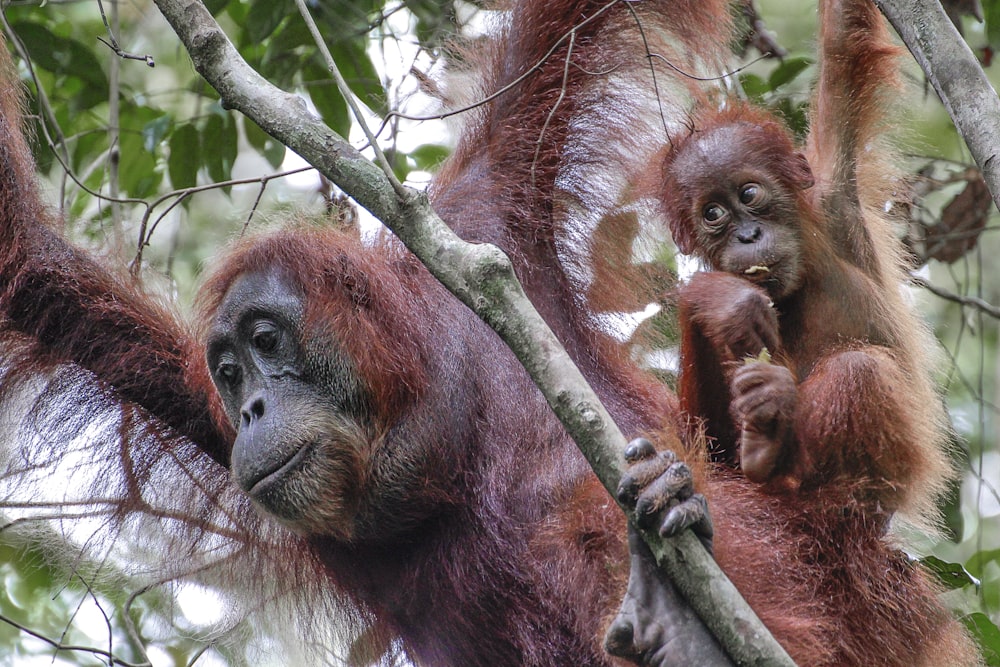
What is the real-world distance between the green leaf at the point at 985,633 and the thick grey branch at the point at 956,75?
1.87 metres

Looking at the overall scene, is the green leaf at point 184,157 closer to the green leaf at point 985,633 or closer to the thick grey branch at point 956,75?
the thick grey branch at point 956,75

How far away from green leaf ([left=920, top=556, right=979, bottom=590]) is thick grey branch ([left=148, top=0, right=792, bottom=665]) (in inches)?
72.9

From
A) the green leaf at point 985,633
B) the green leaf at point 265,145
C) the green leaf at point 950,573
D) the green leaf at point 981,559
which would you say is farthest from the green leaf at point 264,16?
the green leaf at point 981,559

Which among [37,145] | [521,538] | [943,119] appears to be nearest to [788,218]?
[521,538]

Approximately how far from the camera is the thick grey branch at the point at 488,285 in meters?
2.25

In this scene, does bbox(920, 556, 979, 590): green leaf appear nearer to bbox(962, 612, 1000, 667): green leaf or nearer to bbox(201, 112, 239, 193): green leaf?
bbox(962, 612, 1000, 667): green leaf

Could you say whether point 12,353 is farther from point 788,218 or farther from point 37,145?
point 788,218

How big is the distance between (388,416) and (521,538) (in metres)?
0.55

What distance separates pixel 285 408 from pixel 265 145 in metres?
2.40

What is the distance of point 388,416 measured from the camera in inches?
135

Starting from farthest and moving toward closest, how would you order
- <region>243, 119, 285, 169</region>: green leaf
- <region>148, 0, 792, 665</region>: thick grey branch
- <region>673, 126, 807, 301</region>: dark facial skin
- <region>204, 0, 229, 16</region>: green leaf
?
<region>243, 119, 285, 169</region>: green leaf, <region>204, 0, 229, 16</region>: green leaf, <region>673, 126, 807, 301</region>: dark facial skin, <region>148, 0, 792, 665</region>: thick grey branch

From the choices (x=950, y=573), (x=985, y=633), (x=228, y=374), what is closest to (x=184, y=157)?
(x=228, y=374)

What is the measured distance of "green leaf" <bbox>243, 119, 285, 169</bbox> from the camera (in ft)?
16.8

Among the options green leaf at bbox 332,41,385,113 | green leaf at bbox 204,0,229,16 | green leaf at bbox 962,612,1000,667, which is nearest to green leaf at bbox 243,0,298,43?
green leaf at bbox 204,0,229,16
